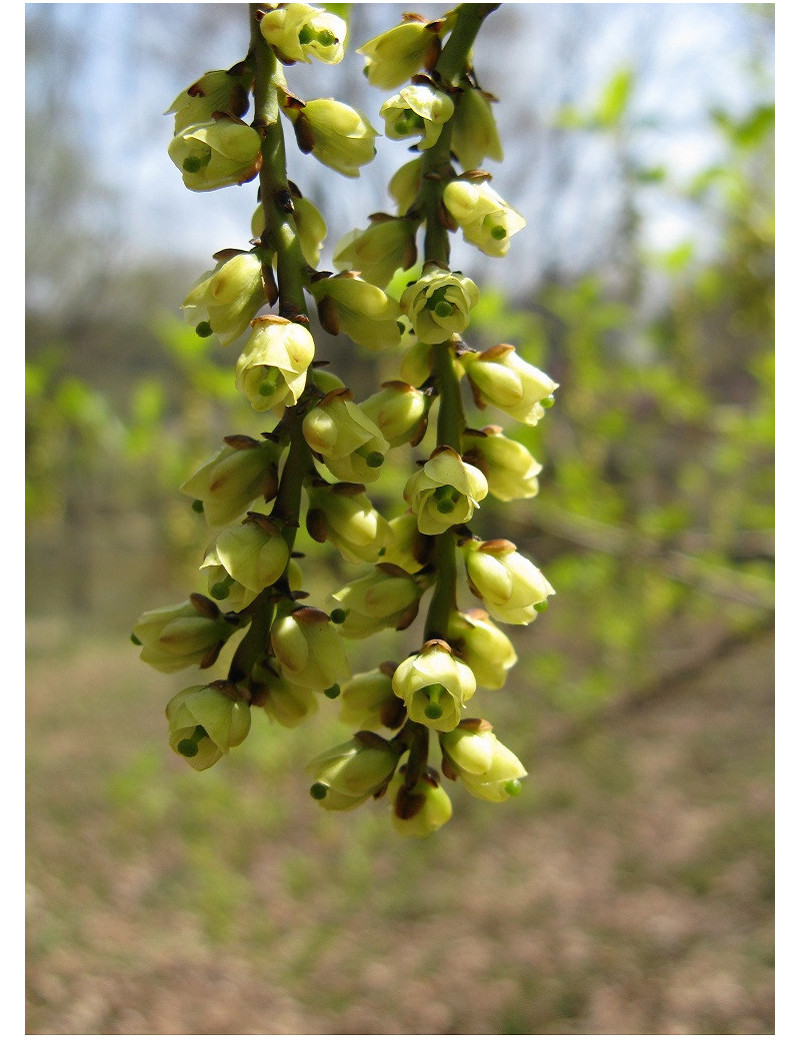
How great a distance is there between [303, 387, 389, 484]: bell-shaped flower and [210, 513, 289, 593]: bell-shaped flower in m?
0.06

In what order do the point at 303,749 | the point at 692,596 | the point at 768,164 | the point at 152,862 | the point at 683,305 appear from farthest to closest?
the point at 303,749 < the point at 152,862 < the point at 692,596 < the point at 683,305 < the point at 768,164

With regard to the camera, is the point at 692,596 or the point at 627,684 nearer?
the point at 692,596

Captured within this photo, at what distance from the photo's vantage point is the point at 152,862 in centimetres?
407

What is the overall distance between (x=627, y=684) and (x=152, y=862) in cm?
268

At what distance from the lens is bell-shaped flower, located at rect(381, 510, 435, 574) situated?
0.58 metres

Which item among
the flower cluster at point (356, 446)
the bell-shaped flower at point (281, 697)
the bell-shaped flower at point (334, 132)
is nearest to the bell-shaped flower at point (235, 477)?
the flower cluster at point (356, 446)

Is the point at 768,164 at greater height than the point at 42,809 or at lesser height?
greater

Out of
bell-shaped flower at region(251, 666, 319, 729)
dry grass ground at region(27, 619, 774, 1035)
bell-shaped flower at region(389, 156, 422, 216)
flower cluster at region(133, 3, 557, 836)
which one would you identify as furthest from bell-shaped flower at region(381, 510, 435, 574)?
dry grass ground at region(27, 619, 774, 1035)

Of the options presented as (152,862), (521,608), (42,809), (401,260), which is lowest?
(521,608)

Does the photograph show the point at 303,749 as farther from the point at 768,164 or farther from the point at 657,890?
the point at 768,164

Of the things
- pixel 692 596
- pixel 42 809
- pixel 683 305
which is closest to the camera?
pixel 683 305

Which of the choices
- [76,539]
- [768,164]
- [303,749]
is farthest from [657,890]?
[76,539]

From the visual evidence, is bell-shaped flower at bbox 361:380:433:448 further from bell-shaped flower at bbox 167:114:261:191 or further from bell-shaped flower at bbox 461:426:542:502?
bell-shaped flower at bbox 167:114:261:191

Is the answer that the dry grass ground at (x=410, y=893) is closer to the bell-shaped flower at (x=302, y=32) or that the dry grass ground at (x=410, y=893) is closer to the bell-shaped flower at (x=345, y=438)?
the bell-shaped flower at (x=345, y=438)
